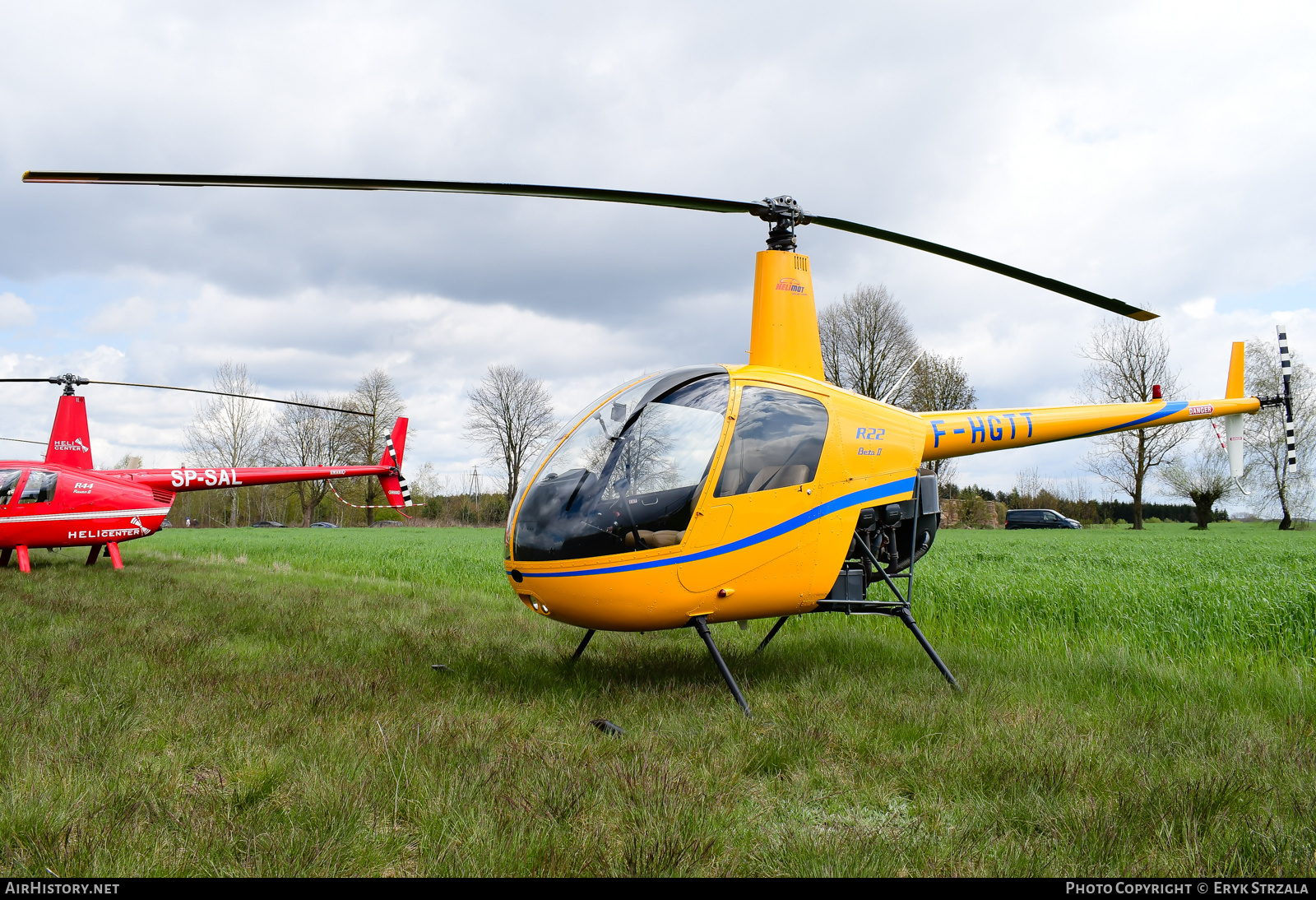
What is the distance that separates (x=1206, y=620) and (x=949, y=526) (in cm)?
3907

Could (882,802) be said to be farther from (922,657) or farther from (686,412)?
(922,657)

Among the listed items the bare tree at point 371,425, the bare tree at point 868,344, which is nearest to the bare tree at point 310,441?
the bare tree at point 371,425

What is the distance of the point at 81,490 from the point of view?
12578 mm

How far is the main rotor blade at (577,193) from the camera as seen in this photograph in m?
3.67

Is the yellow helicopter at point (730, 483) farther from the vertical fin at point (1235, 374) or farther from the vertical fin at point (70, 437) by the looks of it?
the vertical fin at point (70, 437)

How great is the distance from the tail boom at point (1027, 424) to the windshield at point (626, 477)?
7.18ft

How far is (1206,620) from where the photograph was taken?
6438mm

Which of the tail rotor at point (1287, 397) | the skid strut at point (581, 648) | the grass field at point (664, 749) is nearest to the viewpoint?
the grass field at point (664, 749)

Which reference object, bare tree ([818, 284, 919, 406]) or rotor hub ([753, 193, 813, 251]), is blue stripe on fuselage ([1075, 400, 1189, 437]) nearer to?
rotor hub ([753, 193, 813, 251])

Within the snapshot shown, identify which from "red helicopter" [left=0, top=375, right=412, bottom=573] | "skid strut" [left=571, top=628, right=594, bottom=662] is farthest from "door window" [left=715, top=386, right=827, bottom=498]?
"red helicopter" [left=0, top=375, right=412, bottom=573]

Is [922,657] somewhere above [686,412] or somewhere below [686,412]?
below

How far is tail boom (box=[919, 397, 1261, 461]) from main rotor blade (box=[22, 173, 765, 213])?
296cm

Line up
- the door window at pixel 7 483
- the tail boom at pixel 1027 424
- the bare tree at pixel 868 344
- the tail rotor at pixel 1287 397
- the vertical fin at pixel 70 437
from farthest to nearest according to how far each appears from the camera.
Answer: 1. the bare tree at pixel 868 344
2. the vertical fin at pixel 70 437
3. the door window at pixel 7 483
4. the tail rotor at pixel 1287 397
5. the tail boom at pixel 1027 424
